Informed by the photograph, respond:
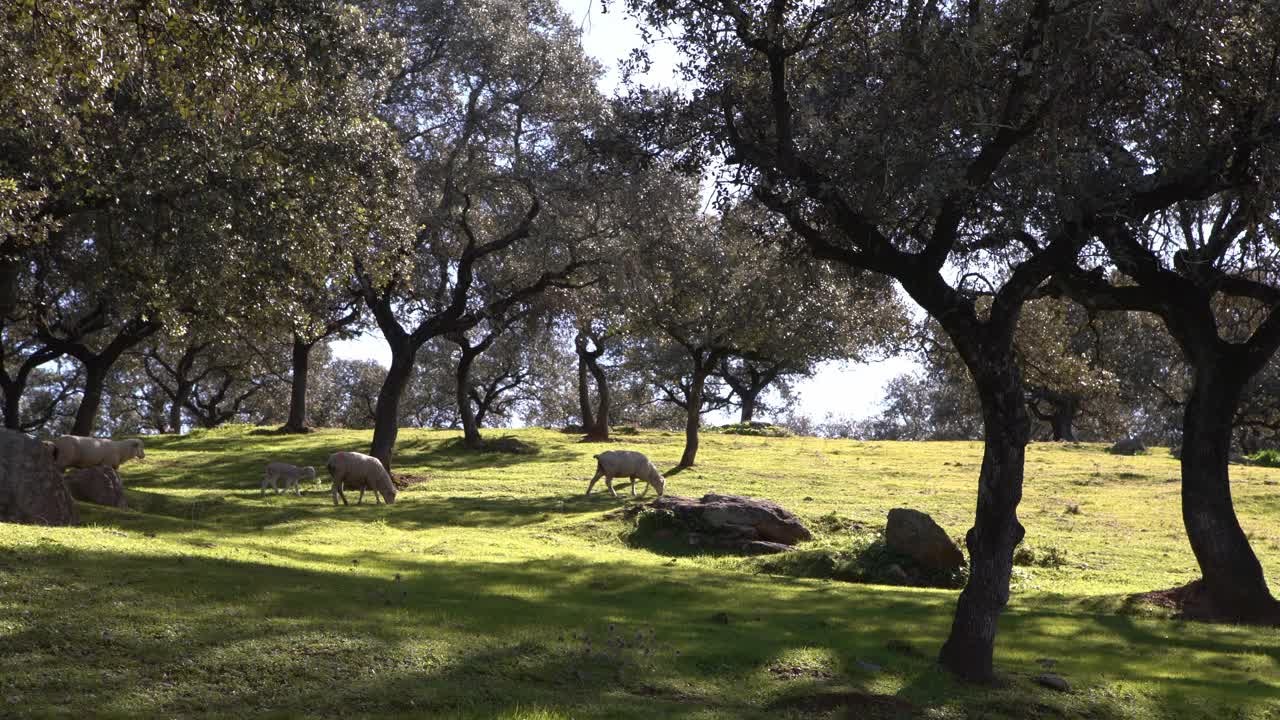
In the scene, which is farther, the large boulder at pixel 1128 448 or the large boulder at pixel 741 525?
the large boulder at pixel 1128 448

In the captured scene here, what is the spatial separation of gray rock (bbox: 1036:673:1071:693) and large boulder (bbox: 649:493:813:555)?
1057cm

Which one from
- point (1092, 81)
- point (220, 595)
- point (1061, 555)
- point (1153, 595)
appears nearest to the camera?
point (220, 595)

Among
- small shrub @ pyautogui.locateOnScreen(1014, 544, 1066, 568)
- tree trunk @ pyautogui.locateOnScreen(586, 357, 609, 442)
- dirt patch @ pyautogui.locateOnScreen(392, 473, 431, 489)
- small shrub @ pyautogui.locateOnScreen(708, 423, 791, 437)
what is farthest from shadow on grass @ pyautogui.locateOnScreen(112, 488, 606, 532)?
small shrub @ pyautogui.locateOnScreen(708, 423, 791, 437)

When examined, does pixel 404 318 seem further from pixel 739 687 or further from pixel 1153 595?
pixel 739 687

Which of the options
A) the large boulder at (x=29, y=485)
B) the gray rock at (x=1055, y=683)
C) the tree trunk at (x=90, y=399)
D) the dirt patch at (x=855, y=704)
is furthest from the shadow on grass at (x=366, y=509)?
the gray rock at (x=1055, y=683)

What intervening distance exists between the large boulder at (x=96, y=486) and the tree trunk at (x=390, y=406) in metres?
13.5

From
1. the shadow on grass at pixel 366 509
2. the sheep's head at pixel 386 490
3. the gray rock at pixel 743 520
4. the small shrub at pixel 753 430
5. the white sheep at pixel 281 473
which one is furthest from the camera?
the small shrub at pixel 753 430

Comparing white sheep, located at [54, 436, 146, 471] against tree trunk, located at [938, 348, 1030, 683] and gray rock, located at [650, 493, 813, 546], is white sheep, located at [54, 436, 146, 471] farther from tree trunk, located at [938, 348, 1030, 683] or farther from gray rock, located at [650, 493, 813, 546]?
tree trunk, located at [938, 348, 1030, 683]

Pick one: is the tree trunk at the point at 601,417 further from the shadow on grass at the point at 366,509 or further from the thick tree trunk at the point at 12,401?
the thick tree trunk at the point at 12,401

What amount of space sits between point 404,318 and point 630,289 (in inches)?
340

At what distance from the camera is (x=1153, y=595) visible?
62.6ft

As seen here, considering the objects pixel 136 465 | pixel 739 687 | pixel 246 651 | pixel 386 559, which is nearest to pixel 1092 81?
pixel 739 687

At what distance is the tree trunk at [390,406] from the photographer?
35875 millimetres

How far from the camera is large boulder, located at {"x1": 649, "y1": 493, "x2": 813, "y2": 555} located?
23.4m
